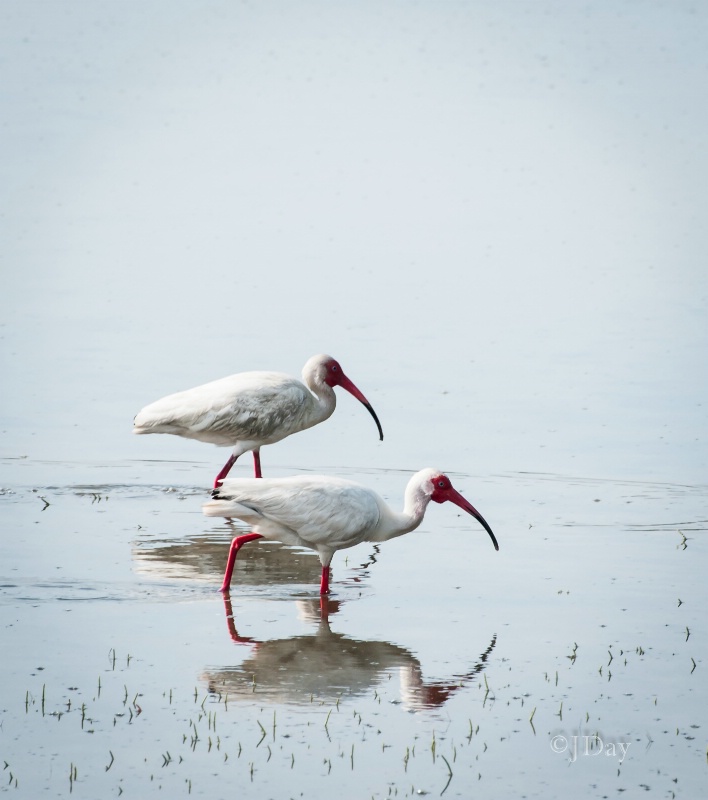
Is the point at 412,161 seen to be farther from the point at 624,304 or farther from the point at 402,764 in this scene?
the point at 402,764

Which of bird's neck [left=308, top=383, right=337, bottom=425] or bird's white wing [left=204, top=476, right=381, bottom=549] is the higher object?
bird's neck [left=308, top=383, right=337, bottom=425]

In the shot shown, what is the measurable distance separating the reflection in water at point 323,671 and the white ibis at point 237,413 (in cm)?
378

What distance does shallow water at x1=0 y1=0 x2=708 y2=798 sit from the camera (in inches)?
302

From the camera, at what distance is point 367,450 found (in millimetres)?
14977

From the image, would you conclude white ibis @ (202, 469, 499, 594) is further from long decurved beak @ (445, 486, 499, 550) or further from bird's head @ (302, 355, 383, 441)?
bird's head @ (302, 355, 383, 441)

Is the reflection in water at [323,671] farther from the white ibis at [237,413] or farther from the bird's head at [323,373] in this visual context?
the bird's head at [323,373]

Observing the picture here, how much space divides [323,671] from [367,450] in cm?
650

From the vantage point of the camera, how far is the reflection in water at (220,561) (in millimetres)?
10539

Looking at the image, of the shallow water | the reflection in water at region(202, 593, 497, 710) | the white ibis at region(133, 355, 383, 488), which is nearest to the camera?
the shallow water

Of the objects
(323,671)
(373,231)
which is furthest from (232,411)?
(373,231)

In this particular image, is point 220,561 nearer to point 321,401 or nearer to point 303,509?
point 303,509

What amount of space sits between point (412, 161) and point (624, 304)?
18.7 m

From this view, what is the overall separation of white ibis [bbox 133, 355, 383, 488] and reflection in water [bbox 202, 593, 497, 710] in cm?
378

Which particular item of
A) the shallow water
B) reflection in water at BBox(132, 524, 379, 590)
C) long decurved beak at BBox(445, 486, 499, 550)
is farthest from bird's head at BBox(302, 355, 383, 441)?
long decurved beak at BBox(445, 486, 499, 550)
